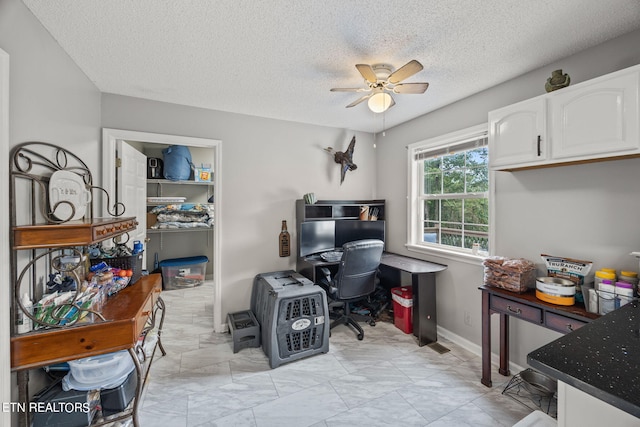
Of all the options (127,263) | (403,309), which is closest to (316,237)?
(403,309)

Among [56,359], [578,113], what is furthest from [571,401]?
[56,359]

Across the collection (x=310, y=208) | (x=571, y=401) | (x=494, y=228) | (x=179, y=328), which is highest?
(x=310, y=208)

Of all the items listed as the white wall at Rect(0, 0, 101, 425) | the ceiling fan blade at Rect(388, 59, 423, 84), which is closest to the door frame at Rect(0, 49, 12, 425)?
the white wall at Rect(0, 0, 101, 425)

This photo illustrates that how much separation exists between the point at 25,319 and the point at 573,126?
10.4 feet

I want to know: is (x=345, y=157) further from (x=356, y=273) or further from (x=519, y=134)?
(x=519, y=134)

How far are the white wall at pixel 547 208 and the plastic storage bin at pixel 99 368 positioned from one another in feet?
9.33

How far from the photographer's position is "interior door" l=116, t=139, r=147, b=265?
255 centimetres

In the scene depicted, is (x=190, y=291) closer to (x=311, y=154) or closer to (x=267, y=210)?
(x=267, y=210)

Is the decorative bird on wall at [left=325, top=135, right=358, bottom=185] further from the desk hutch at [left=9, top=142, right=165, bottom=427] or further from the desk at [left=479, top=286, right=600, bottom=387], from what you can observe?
the desk hutch at [left=9, top=142, right=165, bottom=427]

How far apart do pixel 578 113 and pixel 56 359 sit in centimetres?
315

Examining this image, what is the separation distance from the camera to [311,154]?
344cm

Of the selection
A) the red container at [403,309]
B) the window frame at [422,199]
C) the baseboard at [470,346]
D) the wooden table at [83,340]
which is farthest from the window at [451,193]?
the wooden table at [83,340]

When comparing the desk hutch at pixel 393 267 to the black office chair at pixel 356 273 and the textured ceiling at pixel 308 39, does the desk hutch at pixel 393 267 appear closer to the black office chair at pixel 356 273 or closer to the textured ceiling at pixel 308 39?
the black office chair at pixel 356 273

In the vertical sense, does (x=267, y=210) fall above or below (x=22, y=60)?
below
